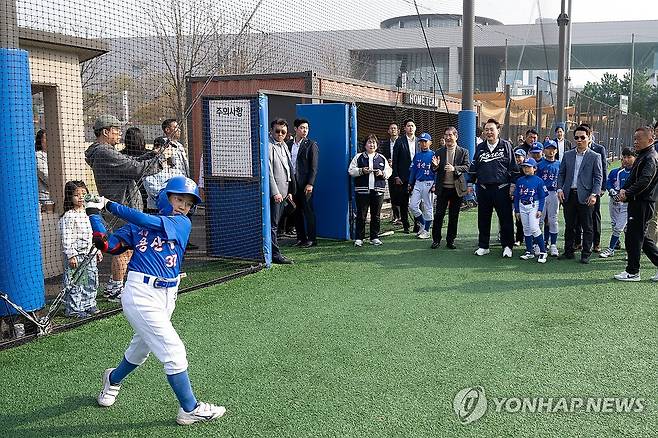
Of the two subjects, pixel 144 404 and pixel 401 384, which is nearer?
pixel 144 404

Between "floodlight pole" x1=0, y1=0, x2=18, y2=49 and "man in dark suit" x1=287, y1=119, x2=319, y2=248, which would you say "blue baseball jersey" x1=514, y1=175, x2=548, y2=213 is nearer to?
"man in dark suit" x1=287, y1=119, x2=319, y2=248

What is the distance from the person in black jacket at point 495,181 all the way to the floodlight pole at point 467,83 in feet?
16.0

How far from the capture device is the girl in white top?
6.20 meters

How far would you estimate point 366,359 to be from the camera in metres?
5.07

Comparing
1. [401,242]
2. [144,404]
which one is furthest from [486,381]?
[401,242]

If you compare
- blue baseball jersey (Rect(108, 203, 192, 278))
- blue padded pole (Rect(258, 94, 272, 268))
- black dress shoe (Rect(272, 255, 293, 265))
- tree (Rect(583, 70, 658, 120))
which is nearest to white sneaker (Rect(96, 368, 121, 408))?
blue baseball jersey (Rect(108, 203, 192, 278))

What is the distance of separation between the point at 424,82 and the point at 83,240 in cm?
1547

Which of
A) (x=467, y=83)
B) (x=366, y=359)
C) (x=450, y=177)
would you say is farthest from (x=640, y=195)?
(x=467, y=83)

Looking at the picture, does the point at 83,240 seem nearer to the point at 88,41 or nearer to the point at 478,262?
the point at 88,41

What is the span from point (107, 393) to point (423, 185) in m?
7.39

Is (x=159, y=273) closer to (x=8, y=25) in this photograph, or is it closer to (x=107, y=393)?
(x=107, y=393)

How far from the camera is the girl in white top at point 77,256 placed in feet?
20.3

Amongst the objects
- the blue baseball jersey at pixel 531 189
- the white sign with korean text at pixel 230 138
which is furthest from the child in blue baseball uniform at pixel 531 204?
the white sign with korean text at pixel 230 138

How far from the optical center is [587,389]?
4445 mm
